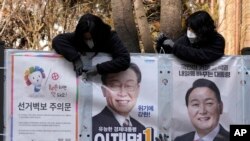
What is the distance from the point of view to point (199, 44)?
541 cm

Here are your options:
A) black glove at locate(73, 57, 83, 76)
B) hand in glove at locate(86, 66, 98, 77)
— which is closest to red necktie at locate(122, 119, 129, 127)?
hand in glove at locate(86, 66, 98, 77)

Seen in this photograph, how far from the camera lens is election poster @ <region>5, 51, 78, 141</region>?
5023mm

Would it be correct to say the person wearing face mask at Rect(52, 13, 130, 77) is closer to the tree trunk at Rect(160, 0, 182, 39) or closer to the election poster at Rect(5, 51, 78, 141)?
the election poster at Rect(5, 51, 78, 141)

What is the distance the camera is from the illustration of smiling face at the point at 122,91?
5.23m

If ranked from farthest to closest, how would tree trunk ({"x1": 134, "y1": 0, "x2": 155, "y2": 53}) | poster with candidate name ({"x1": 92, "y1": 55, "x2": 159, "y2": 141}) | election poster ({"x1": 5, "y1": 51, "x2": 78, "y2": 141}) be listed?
tree trunk ({"x1": 134, "y1": 0, "x2": 155, "y2": 53}) < poster with candidate name ({"x1": 92, "y1": 55, "x2": 159, "y2": 141}) < election poster ({"x1": 5, "y1": 51, "x2": 78, "y2": 141})

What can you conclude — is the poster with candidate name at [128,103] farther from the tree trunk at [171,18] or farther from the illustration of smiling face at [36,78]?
the tree trunk at [171,18]

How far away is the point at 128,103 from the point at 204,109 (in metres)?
0.81

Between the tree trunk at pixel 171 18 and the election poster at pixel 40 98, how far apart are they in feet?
8.90

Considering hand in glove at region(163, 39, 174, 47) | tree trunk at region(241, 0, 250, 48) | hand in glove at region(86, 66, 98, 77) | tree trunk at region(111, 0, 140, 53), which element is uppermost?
tree trunk at region(241, 0, 250, 48)

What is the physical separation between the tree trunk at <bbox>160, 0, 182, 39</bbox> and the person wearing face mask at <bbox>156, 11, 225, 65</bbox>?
6.63 ft

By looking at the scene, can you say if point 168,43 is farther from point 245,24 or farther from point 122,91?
point 245,24

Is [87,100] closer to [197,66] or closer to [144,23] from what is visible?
[197,66]

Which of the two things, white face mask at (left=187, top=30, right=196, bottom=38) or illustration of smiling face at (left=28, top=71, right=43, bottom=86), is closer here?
illustration of smiling face at (left=28, top=71, right=43, bottom=86)

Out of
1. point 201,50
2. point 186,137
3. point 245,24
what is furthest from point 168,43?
point 245,24
